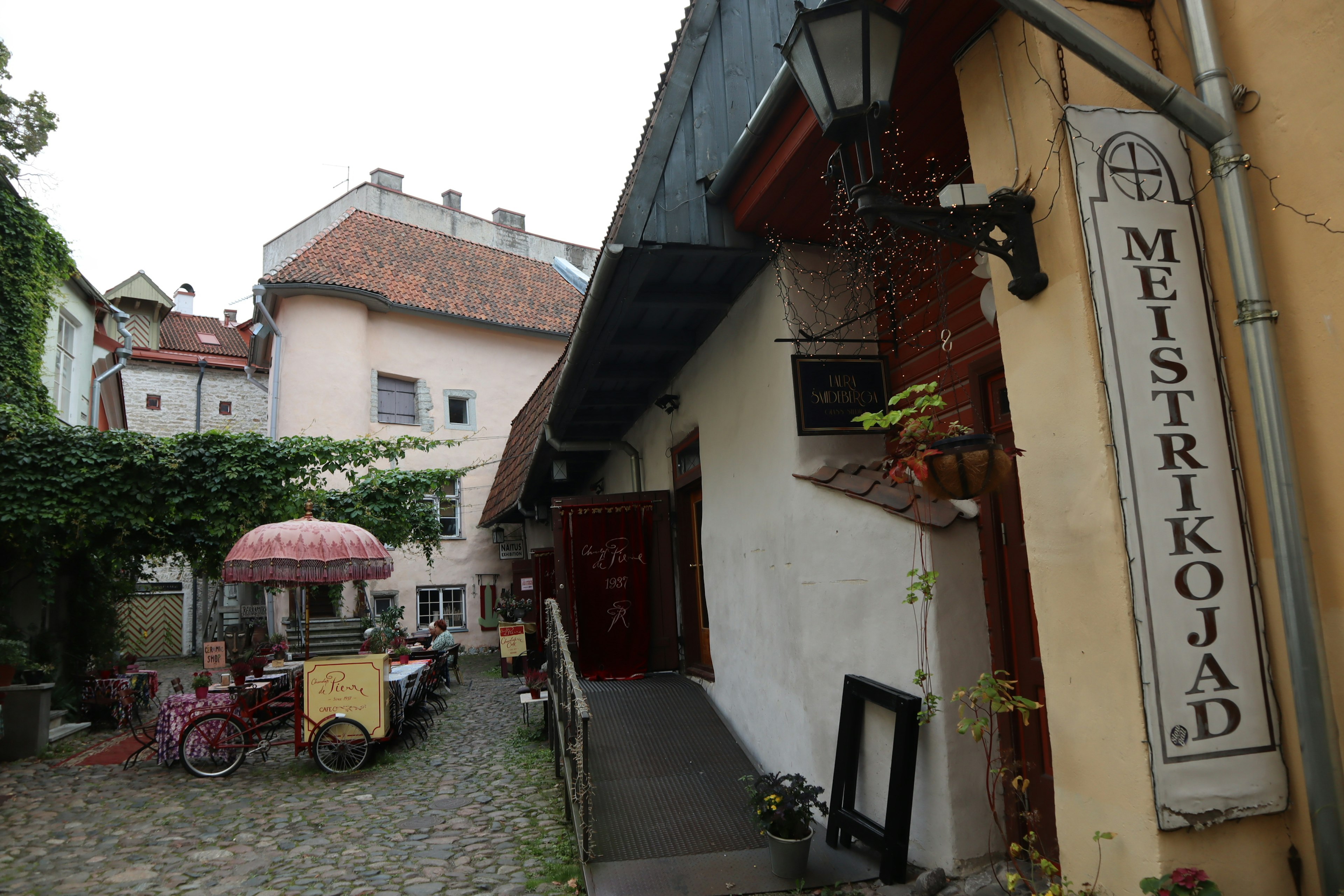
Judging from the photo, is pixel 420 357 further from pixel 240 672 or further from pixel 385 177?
pixel 240 672

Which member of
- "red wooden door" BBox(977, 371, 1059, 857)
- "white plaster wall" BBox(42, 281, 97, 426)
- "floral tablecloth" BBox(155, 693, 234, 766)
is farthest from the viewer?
"white plaster wall" BBox(42, 281, 97, 426)

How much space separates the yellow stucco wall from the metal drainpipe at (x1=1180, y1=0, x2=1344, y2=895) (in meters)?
0.10

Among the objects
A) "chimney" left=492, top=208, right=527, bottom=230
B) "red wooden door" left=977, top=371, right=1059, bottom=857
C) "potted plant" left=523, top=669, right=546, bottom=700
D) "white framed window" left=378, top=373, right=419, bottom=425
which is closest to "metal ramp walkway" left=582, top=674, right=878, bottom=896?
"red wooden door" left=977, top=371, right=1059, bottom=857

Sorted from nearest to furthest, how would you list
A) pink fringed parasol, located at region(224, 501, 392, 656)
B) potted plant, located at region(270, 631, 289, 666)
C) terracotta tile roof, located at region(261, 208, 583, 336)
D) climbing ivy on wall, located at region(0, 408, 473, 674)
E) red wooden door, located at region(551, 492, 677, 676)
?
pink fringed parasol, located at region(224, 501, 392, 656) < red wooden door, located at region(551, 492, 677, 676) < climbing ivy on wall, located at region(0, 408, 473, 674) < potted plant, located at region(270, 631, 289, 666) < terracotta tile roof, located at region(261, 208, 583, 336)

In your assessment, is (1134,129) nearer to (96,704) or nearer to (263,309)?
(96,704)

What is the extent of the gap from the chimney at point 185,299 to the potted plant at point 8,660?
83.9 feet

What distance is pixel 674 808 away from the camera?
531 centimetres

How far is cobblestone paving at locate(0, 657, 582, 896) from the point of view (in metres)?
4.95

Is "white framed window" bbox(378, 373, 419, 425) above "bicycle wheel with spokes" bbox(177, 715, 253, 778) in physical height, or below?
above

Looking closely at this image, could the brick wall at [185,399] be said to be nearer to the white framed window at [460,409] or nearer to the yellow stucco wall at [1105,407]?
the white framed window at [460,409]

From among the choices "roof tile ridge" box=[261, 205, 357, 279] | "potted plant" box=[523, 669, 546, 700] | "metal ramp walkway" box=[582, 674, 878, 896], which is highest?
"roof tile ridge" box=[261, 205, 357, 279]

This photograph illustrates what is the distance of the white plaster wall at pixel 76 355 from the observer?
1310 cm

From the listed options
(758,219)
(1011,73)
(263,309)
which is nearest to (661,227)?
(758,219)

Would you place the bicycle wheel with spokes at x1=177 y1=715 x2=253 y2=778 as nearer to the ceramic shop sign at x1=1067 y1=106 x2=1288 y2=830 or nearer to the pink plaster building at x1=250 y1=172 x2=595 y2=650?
the ceramic shop sign at x1=1067 y1=106 x2=1288 y2=830
